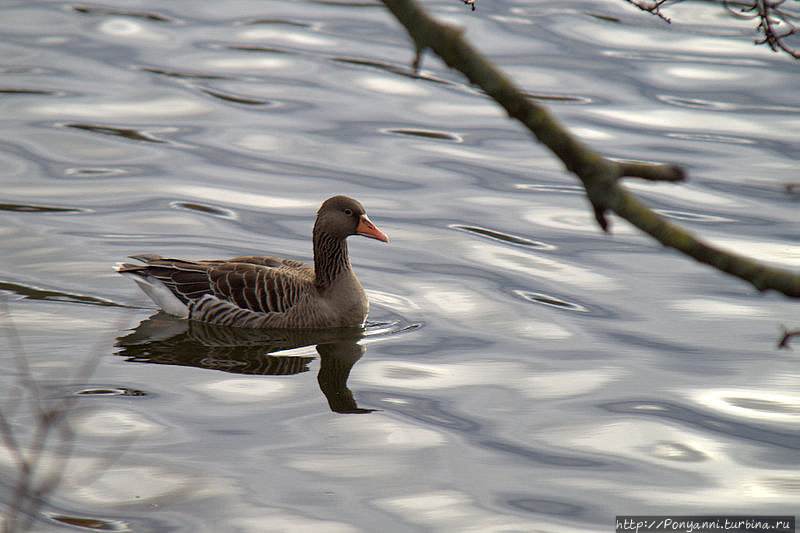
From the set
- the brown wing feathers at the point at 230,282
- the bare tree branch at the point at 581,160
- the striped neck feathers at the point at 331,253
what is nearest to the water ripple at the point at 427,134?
the striped neck feathers at the point at 331,253

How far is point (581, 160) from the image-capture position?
2.42m

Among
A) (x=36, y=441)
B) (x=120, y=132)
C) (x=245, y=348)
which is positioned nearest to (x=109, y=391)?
(x=36, y=441)

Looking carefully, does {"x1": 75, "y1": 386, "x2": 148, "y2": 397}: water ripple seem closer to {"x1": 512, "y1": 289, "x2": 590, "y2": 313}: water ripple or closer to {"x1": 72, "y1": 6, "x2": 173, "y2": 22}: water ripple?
{"x1": 512, "y1": 289, "x2": 590, "y2": 313}: water ripple

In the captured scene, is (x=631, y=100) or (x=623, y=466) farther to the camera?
(x=631, y=100)

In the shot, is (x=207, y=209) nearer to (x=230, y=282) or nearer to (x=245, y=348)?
(x=230, y=282)

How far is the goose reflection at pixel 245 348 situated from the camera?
9414mm

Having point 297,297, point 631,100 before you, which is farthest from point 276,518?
point 631,100

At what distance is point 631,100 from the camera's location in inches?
770

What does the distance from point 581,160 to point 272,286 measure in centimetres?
844

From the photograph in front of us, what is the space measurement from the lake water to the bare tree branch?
2.95ft

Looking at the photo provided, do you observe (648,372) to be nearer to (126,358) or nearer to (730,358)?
(730,358)

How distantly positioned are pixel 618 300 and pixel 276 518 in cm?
568

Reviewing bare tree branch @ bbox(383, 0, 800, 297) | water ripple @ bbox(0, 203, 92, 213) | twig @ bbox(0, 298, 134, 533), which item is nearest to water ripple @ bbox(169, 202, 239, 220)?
water ripple @ bbox(0, 203, 92, 213)

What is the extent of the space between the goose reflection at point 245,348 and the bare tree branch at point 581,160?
6.47m
